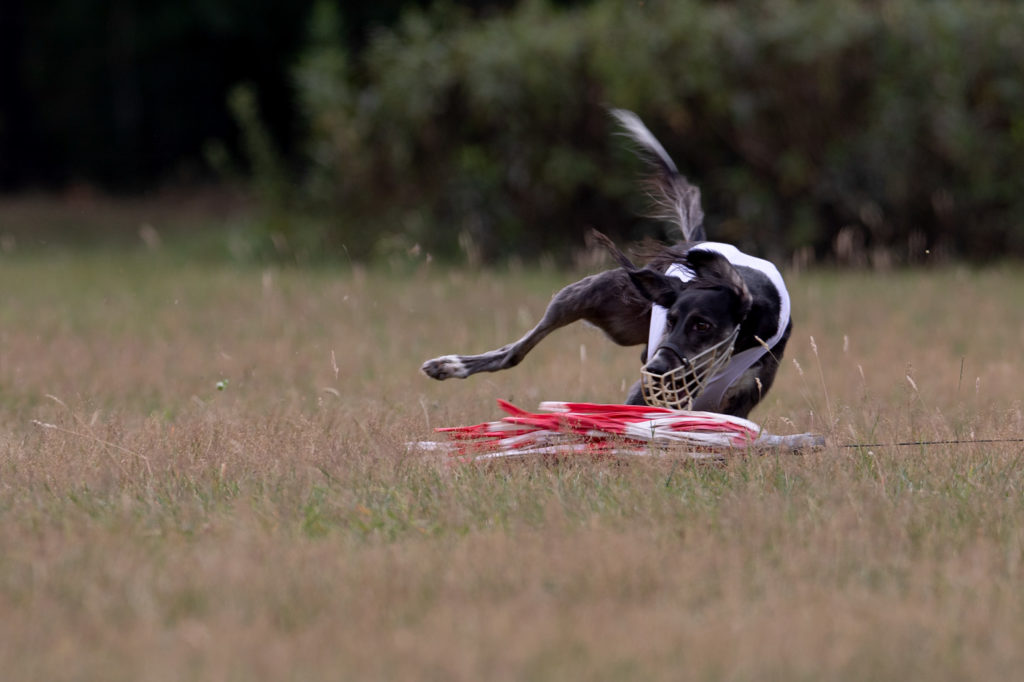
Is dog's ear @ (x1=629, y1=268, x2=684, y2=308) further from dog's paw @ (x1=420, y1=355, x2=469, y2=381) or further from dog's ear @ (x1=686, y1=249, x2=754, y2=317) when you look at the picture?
dog's paw @ (x1=420, y1=355, x2=469, y2=381)

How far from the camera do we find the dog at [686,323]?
507cm

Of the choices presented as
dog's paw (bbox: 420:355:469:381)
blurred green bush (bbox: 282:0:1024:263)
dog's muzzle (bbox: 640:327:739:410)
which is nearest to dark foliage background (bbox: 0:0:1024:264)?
blurred green bush (bbox: 282:0:1024:263)

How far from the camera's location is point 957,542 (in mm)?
4074

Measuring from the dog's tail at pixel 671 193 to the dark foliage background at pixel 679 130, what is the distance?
18.6 ft

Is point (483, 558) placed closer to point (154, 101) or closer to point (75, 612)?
A: point (75, 612)

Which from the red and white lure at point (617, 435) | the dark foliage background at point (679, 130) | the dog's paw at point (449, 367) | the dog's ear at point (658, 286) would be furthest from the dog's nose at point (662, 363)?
the dark foliage background at point (679, 130)

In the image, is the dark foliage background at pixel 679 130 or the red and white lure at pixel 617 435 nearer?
the red and white lure at pixel 617 435

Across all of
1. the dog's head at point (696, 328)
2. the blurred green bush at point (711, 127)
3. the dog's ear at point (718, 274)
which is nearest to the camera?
the dog's head at point (696, 328)

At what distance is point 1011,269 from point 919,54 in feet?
7.26

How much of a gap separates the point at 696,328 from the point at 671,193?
4.78 feet

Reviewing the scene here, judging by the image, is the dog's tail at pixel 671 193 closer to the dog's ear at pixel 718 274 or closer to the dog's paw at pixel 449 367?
the dog's ear at pixel 718 274

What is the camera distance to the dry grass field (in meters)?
3.17

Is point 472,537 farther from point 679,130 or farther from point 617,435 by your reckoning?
point 679,130

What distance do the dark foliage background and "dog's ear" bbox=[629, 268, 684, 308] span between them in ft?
22.5
